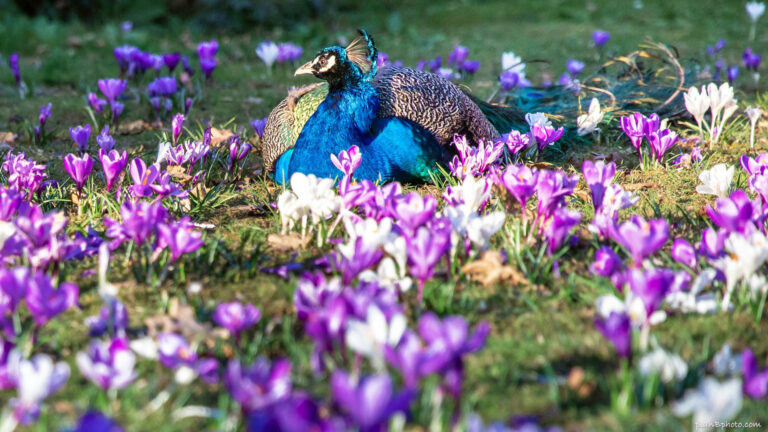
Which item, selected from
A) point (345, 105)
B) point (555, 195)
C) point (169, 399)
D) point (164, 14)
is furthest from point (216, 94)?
point (164, 14)

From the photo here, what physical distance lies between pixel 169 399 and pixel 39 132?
3.73 meters

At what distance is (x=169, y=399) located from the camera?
6.87 feet

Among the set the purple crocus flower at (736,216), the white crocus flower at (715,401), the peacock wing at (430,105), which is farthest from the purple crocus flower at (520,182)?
the peacock wing at (430,105)

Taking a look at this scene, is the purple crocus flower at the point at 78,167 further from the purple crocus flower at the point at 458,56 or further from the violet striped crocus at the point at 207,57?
the purple crocus flower at the point at 458,56

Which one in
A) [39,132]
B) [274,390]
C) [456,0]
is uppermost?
[274,390]

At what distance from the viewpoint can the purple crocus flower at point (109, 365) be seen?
1.90 metres

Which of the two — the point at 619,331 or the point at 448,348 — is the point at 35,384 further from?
the point at 619,331

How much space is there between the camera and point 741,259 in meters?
2.37

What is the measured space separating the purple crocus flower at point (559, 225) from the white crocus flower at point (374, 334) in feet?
3.58

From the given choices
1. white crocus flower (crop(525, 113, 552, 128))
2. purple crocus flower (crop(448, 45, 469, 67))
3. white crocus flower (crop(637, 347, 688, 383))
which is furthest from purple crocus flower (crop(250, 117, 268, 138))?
white crocus flower (crop(637, 347, 688, 383))

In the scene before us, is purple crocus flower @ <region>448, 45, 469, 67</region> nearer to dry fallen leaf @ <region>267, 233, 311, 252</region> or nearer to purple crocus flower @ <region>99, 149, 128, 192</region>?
purple crocus flower @ <region>99, 149, 128, 192</region>

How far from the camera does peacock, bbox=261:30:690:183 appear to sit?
13.4 feet

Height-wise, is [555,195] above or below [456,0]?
Answer: above

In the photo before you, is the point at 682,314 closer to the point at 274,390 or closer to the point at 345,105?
the point at 274,390
